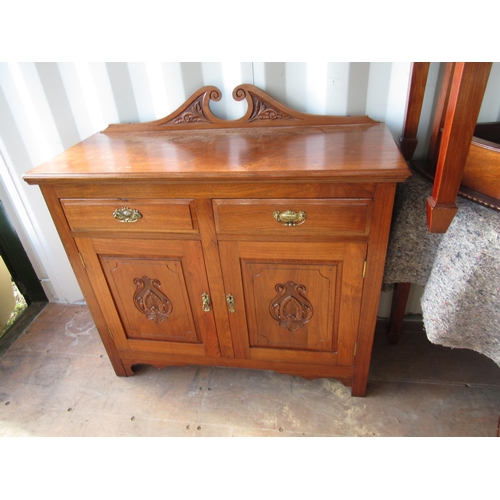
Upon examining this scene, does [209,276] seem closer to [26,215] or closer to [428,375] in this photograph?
→ [428,375]

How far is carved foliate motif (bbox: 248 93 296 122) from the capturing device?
1193mm

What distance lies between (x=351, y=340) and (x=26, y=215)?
1503mm

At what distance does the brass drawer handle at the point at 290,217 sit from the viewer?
0.93m

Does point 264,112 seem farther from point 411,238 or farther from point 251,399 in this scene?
point 251,399

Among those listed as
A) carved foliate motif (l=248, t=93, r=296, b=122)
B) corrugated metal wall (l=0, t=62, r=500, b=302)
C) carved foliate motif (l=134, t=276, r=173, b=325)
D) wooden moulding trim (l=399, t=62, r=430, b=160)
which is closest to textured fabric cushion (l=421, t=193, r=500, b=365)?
wooden moulding trim (l=399, t=62, r=430, b=160)

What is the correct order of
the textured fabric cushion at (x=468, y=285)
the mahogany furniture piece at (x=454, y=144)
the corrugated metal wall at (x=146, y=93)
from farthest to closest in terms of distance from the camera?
1. the corrugated metal wall at (x=146, y=93)
2. the textured fabric cushion at (x=468, y=285)
3. the mahogany furniture piece at (x=454, y=144)

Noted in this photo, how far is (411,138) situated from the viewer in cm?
117

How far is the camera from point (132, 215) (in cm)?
101

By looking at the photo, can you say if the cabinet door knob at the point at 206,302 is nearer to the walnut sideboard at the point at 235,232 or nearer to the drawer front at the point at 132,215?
the walnut sideboard at the point at 235,232

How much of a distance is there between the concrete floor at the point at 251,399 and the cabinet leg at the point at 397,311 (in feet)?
0.17

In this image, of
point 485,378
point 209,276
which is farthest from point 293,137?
point 485,378

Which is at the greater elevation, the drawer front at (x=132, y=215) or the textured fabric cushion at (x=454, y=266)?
the drawer front at (x=132, y=215)

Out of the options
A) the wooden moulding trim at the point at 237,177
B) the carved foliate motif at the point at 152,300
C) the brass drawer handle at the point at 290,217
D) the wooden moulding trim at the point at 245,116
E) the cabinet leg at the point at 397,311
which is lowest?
the cabinet leg at the point at 397,311

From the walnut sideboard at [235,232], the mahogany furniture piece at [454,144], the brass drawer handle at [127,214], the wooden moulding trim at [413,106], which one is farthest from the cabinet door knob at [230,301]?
the wooden moulding trim at [413,106]
